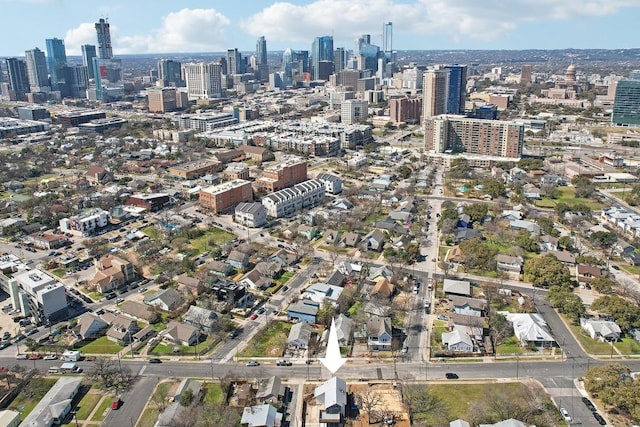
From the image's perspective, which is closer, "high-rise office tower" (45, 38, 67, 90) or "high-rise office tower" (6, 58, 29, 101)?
"high-rise office tower" (6, 58, 29, 101)

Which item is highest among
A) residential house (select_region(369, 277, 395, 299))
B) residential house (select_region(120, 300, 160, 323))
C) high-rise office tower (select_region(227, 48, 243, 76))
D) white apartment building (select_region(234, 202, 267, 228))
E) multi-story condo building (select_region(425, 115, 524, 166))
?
high-rise office tower (select_region(227, 48, 243, 76))

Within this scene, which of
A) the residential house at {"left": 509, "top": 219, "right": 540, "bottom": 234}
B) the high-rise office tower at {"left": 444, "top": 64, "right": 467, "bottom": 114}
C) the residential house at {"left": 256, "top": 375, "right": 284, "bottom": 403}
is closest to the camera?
the residential house at {"left": 256, "top": 375, "right": 284, "bottom": 403}

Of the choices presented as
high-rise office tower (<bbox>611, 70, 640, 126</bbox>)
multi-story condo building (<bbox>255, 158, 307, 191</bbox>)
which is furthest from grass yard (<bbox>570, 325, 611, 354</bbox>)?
high-rise office tower (<bbox>611, 70, 640, 126</bbox>)

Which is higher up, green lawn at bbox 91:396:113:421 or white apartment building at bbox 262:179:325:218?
white apartment building at bbox 262:179:325:218

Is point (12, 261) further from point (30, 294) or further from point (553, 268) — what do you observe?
point (553, 268)

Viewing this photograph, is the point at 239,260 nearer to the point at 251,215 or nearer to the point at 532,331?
the point at 251,215

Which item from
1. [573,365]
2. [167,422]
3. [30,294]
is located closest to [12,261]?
[30,294]

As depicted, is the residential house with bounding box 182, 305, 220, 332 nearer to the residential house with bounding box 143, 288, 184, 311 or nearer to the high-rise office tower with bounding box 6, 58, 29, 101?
the residential house with bounding box 143, 288, 184, 311
